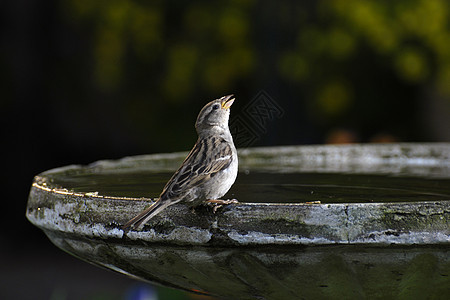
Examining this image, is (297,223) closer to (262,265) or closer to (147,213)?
(262,265)

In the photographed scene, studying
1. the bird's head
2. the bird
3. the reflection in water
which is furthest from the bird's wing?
the reflection in water

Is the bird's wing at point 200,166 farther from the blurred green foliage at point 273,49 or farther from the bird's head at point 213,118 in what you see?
the blurred green foliage at point 273,49

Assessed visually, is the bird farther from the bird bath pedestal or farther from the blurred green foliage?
the blurred green foliage

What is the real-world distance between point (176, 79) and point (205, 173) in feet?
17.9

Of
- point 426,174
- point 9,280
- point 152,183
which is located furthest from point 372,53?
point 152,183

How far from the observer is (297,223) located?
1710 millimetres

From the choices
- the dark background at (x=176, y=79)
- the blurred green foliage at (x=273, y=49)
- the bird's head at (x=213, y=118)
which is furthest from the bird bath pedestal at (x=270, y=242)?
the blurred green foliage at (x=273, y=49)

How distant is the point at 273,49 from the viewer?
6543 millimetres

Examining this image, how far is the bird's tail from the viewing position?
1779 millimetres

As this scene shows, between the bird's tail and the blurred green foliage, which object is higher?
the blurred green foliage

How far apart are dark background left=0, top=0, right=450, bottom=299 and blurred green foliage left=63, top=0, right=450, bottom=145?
1cm

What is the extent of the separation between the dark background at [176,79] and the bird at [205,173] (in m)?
3.17

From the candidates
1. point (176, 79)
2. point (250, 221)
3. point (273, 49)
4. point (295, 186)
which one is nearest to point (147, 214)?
point (250, 221)

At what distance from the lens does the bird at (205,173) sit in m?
1.82
